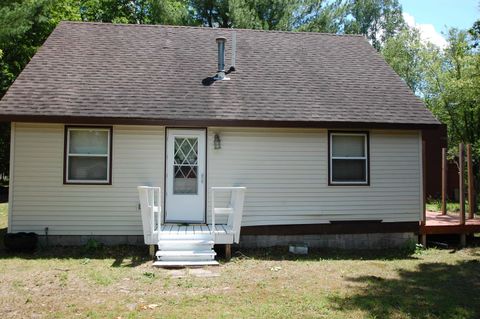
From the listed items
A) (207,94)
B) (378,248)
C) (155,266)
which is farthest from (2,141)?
(378,248)

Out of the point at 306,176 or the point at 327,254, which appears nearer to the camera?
the point at 327,254

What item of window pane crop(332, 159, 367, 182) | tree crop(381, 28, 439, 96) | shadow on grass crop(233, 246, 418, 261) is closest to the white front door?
shadow on grass crop(233, 246, 418, 261)

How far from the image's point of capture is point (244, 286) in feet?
21.2

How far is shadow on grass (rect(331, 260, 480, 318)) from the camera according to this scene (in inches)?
212

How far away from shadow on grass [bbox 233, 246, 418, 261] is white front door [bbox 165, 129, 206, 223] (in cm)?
135

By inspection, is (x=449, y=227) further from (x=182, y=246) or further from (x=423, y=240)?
(x=182, y=246)

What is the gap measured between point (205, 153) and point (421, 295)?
203 inches

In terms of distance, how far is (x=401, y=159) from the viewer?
1005cm

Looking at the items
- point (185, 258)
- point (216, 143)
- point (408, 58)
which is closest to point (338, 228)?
point (216, 143)

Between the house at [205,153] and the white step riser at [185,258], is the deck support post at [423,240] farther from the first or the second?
the white step riser at [185,258]

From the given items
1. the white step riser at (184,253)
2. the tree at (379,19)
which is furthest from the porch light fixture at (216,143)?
the tree at (379,19)

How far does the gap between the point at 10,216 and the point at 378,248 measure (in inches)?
317

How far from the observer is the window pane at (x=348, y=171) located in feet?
32.5

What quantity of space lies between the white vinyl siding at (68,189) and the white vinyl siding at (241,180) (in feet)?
0.06
